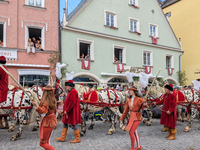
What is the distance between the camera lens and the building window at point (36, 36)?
39.5 ft

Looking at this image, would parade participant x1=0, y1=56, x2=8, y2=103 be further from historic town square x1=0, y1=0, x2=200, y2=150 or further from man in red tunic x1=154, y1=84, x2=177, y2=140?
man in red tunic x1=154, y1=84, x2=177, y2=140

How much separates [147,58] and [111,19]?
5.01m

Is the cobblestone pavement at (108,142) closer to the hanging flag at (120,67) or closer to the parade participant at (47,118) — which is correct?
the parade participant at (47,118)

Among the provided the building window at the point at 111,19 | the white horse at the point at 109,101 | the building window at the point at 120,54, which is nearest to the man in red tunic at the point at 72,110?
the white horse at the point at 109,101

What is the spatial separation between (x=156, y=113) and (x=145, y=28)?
954cm

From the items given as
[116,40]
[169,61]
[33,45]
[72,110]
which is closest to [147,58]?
[169,61]

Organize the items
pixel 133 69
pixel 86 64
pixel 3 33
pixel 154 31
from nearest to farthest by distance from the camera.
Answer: pixel 3 33, pixel 86 64, pixel 133 69, pixel 154 31

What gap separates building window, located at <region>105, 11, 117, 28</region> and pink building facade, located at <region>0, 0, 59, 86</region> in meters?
4.27

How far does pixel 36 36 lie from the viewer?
12539 millimetres

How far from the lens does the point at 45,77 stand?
1234cm

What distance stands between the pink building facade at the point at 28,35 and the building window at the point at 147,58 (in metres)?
8.46

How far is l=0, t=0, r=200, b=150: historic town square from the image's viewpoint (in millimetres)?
5465

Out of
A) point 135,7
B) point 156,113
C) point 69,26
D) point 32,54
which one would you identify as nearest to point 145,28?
point 135,7

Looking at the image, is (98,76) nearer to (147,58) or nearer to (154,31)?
(147,58)
